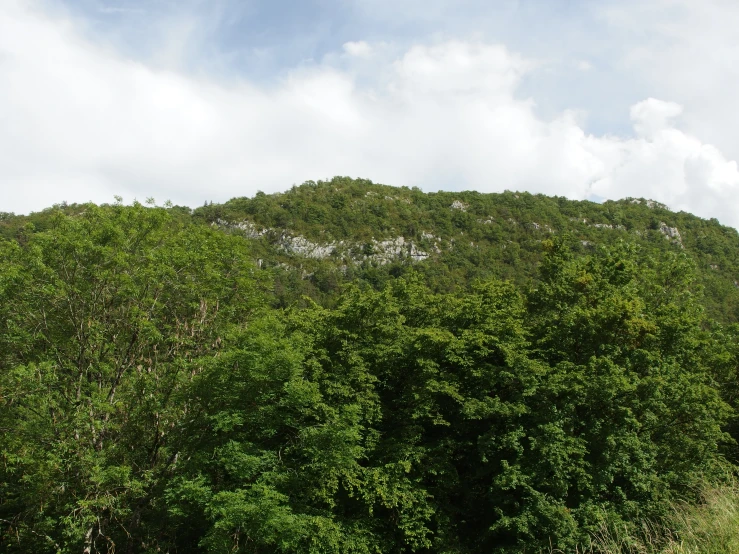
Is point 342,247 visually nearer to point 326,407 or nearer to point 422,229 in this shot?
point 422,229

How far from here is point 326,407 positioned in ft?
51.4

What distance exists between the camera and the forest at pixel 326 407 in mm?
15031

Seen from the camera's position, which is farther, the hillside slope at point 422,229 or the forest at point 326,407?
the hillside slope at point 422,229

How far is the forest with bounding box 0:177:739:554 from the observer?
15.0 metres

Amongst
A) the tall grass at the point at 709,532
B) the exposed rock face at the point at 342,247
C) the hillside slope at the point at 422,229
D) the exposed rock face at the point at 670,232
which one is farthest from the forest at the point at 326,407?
the exposed rock face at the point at 342,247

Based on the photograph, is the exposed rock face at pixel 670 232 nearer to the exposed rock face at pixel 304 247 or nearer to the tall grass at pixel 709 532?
the exposed rock face at pixel 304 247

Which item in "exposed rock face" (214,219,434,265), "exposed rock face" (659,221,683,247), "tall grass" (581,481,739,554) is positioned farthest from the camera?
"exposed rock face" (214,219,434,265)

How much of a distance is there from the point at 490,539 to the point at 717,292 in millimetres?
58701

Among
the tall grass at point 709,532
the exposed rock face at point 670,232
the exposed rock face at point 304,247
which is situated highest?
the exposed rock face at point 670,232

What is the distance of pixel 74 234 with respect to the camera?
16.4 metres

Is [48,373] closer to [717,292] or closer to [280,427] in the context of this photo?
[280,427]

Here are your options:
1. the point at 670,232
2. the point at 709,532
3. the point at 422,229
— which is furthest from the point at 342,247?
the point at 709,532

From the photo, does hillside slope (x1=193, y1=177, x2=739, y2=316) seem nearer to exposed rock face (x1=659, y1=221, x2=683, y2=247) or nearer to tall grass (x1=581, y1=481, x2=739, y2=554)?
exposed rock face (x1=659, y1=221, x2=683, y2=247)

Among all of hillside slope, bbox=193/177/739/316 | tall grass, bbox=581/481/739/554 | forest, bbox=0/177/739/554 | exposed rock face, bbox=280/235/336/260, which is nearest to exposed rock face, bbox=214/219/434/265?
exposed rock face, bbox=280/235/336/260
